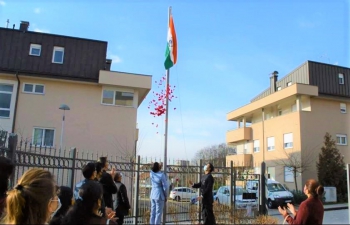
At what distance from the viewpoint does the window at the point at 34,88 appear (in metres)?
24.1

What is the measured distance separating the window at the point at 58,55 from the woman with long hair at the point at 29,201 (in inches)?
947

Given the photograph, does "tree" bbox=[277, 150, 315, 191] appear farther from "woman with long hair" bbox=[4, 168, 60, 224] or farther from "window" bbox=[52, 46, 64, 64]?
"woman with long hair" bbox=[4, 168, 60, 224]

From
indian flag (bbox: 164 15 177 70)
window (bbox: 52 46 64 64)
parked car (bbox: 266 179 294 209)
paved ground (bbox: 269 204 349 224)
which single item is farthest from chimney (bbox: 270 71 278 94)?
indian flag (bbox: 164 15 177 70)

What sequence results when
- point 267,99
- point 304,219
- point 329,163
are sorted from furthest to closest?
point 267,99, point 329,163, point 304,219

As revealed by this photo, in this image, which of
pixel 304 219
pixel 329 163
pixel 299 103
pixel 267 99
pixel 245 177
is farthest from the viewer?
pixel 267 99

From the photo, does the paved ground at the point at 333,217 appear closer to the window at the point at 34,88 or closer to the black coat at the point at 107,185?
the black coat at the point at 107,185

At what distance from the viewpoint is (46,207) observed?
2.51 meters

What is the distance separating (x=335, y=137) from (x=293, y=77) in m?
7.28

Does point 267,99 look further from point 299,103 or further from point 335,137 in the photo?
point 335,137

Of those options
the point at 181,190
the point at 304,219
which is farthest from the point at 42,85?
the point at 304,219

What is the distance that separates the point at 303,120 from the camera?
29078mm

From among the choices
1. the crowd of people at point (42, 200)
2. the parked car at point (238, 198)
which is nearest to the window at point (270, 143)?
the parked car at point (238, 198)

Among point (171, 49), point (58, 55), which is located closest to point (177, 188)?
point (171, 49)

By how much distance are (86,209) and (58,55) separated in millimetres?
24076
